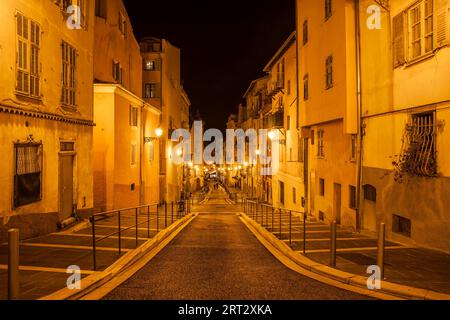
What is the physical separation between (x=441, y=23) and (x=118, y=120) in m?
16.1

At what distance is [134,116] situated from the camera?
2567 cm

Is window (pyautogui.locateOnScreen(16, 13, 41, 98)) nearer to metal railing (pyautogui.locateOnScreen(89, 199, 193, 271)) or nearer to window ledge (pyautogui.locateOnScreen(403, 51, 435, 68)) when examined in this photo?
metal railing (pyautogui.locateOnScreen(89, 199, 193, 271))

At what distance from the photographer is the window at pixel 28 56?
1107 centimetres

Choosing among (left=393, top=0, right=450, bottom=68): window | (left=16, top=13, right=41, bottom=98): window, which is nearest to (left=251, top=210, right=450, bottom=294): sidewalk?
(left=393, top=0, right=450, bottom=68): window

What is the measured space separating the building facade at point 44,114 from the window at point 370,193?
10181 mm

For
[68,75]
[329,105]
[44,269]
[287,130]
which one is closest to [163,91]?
[287,130]

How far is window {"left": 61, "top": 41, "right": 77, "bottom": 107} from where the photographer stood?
45.8ft

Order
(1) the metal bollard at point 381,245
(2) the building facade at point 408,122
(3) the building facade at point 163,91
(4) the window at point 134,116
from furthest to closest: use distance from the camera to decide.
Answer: (3) the building facade at point 163,91, (4) the window at point 134,116, (2) the building facade at point 408,122, (1) the metal bollard at point 381,245

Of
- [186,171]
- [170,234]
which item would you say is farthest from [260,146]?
[170,234]

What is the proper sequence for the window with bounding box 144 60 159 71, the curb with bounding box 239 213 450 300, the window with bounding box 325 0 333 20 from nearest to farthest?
the curb with bounding box 239 213 450 300
the window with bounding box 325 0 333 20
the window with bounding box 144 60 159 71

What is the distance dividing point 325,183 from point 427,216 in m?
9.43

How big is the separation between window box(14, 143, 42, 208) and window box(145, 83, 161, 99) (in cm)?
2667

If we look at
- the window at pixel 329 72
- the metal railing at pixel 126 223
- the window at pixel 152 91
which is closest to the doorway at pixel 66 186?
the metal railing at pixel 126 223

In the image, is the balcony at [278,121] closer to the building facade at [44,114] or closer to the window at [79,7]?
the building facade at [44,114]
